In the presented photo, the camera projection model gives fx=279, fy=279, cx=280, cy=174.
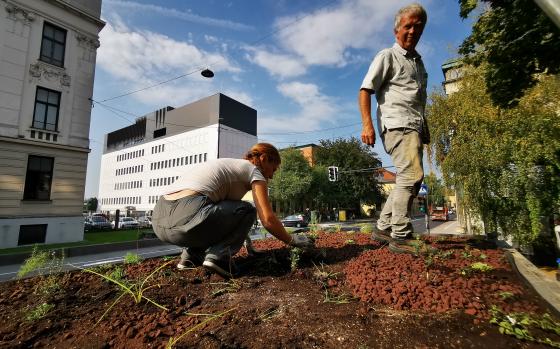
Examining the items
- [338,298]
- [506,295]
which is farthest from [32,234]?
[506,295]

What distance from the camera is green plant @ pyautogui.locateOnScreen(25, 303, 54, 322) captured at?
1508 mm

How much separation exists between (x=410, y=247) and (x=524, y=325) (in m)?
1.31

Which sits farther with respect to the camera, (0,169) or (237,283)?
(0,169)

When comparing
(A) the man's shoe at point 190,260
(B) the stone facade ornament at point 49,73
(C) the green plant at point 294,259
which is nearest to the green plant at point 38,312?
(A) the man's shoe at point 190,260

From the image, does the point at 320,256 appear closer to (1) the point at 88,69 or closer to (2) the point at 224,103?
(1) the point at 88,69

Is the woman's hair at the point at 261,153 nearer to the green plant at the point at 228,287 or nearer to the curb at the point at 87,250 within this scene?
the green plant at the point at 228,287

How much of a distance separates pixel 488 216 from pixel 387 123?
568 cm

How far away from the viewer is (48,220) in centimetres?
1449

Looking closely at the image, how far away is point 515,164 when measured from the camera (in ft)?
22.4

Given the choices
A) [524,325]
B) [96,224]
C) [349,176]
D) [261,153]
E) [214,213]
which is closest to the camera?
[524,325]

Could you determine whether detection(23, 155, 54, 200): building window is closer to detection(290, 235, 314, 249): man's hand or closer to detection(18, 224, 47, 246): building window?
detection(18, 224, 47, 246): building window

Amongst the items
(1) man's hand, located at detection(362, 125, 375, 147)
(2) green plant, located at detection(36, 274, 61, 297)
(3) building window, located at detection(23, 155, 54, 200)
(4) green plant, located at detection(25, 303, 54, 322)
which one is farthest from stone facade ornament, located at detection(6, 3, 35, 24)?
(1) man's hand, located at detection(362, 125, 375, 147)

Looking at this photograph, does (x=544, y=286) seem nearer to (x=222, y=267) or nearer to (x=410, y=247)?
(x=410, y=247)

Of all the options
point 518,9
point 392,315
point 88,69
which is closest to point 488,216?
point 518,9
